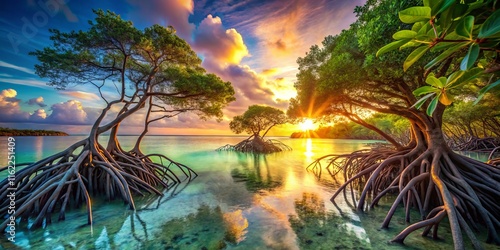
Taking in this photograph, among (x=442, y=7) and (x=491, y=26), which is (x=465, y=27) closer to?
(x=491, y=26)

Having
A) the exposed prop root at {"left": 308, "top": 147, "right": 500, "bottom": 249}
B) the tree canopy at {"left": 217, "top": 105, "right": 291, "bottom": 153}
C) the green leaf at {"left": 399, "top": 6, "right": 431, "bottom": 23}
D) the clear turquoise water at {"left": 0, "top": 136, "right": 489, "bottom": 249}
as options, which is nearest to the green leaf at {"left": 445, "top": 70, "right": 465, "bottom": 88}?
the green leaf at {"left": 399, "top": 6, "right": 431, "bottom": 23}

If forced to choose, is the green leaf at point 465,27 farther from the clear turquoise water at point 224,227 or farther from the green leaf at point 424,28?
the clear turquoise water at point 224,227

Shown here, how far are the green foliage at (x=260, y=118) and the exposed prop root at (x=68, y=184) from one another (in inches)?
704

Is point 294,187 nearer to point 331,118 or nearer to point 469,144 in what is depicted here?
point 331,118

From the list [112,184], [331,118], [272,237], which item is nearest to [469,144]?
[331,118]

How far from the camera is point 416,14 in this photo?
0.98 meters

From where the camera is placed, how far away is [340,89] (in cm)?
582

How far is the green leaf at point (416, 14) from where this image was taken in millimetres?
954

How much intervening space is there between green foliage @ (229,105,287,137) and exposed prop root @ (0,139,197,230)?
17878 millimetres

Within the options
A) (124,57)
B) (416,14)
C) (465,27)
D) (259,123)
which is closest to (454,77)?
(465,27)

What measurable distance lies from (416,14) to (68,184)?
6.78 m

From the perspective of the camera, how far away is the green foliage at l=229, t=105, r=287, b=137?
24.1 meters

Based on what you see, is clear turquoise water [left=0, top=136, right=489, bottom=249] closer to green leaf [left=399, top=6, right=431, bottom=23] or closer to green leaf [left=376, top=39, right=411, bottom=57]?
green leaf [left=376, top=39, right=411, bottom=57]

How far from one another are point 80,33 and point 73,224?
5.30 metres
